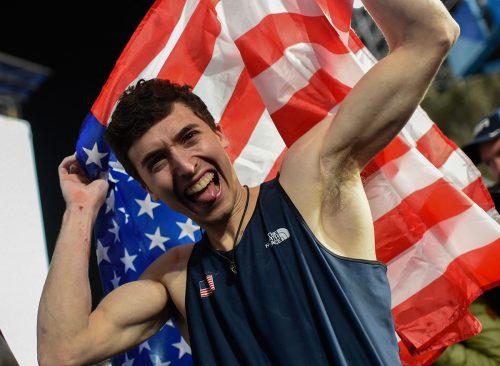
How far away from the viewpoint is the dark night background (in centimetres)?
500

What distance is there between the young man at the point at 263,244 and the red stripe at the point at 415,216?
0.44 metres

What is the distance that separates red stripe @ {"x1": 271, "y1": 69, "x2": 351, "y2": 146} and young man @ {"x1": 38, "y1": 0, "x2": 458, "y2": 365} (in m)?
0.40

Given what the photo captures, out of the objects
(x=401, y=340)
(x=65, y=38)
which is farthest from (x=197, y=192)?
(x=65, y=38)

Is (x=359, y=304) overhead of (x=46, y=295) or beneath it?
beneath

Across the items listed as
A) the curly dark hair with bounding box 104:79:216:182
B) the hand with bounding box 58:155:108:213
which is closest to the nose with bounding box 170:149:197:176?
the curly dark hair with bounding box 104:79:216:182

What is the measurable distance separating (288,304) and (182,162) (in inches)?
23.2

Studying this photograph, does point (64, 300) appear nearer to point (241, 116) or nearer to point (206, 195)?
point (206, 195)

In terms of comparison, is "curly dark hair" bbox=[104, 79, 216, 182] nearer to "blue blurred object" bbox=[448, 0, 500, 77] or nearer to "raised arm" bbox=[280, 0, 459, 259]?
"raised arm" bbox=[280, 0, 459, 259]

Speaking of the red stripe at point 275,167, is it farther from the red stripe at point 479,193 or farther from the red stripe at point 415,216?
the red stripe at point 479,193

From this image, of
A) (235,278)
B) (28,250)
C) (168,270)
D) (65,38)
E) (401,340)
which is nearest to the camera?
(235,278)

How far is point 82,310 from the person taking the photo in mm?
1824

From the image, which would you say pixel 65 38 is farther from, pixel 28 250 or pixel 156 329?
pixel 156 329

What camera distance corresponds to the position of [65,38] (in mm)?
5285

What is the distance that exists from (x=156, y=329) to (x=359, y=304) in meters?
0.82
